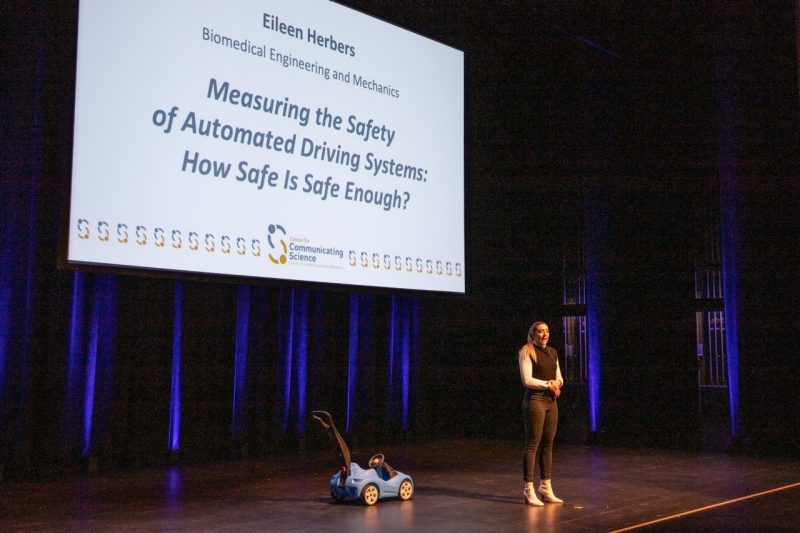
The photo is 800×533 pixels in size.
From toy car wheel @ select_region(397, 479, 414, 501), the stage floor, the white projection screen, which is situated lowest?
the stage floor

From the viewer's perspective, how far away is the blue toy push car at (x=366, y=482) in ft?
14.1

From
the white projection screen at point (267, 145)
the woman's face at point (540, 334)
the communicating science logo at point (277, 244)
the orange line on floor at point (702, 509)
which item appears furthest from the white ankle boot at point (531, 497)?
the communicating science logo at point (277, 244)

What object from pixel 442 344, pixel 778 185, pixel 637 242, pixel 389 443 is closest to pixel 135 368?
pixel 389 443

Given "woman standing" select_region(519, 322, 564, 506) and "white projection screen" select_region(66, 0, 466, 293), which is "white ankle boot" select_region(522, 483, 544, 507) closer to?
"woman standing" select_region(519, 322, 564, 506)

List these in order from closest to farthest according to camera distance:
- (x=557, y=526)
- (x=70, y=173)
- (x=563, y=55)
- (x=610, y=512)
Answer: (x=557, y=526), (x=610, y=512), (x=70, y=173), (x=563, y=55)

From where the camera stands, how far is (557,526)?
376 centimetres

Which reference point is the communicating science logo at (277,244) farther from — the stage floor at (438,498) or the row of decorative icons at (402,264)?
the stage floor at (438,498)

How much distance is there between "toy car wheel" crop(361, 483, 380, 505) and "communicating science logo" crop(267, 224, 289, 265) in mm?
1678

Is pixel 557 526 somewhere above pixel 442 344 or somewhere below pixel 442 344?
below

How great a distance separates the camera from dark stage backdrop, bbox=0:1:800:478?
5453mm

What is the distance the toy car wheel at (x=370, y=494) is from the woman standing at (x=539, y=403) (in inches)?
30.0

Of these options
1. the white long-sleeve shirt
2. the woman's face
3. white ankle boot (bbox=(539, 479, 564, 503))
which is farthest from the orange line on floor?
the woman's face

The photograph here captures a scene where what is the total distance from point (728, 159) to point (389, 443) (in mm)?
3800

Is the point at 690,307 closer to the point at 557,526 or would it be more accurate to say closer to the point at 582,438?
the point at 582,438
